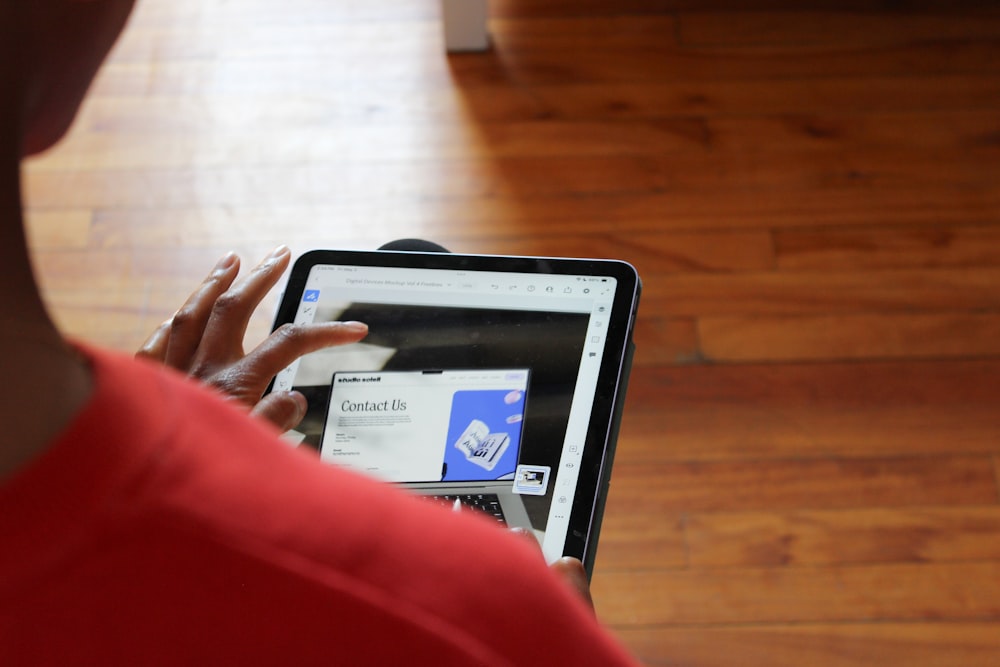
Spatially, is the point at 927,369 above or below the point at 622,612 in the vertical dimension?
above

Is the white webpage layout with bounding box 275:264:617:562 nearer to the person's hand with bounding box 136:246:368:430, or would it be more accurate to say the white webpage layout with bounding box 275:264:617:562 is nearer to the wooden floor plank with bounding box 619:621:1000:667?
the person's hand with bounding box 136:246:368:430

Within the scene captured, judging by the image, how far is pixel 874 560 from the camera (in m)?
1.11

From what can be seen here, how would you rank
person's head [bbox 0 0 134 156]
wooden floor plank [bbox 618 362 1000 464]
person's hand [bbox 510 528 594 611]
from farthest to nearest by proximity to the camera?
wooden floor plank [bbox 618 362 1000 464], person's hand [bbox 510 528 594 611], person's head [bbox 0 0 134 156]

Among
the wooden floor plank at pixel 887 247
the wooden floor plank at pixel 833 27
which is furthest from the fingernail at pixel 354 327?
the wooden floor plank at pixel 833 27

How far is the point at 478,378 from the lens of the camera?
2.20 feet

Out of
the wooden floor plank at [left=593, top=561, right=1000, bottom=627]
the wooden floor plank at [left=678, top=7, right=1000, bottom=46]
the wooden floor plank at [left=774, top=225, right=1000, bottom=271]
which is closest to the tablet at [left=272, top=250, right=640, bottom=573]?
the wooden floor plank at [left=593, top=561, right=1000, bottom=627]

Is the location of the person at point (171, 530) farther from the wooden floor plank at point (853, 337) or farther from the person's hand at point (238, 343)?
the wooden floor plank at point (853, 337)

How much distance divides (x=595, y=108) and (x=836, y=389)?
1.78 ft

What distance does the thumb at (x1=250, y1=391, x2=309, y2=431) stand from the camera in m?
0.60

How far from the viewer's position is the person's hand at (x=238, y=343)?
2.02ft

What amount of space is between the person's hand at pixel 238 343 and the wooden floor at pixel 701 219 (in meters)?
0.61

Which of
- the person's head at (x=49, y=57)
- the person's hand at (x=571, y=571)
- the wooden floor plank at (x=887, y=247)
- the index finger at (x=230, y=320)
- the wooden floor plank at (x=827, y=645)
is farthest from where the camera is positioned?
the wooden floor plank at (x=887, y=247)

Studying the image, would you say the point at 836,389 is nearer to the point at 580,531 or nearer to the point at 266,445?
the point at 580,531

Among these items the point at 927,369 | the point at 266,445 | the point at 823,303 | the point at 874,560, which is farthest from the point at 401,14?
the point at 266,445
